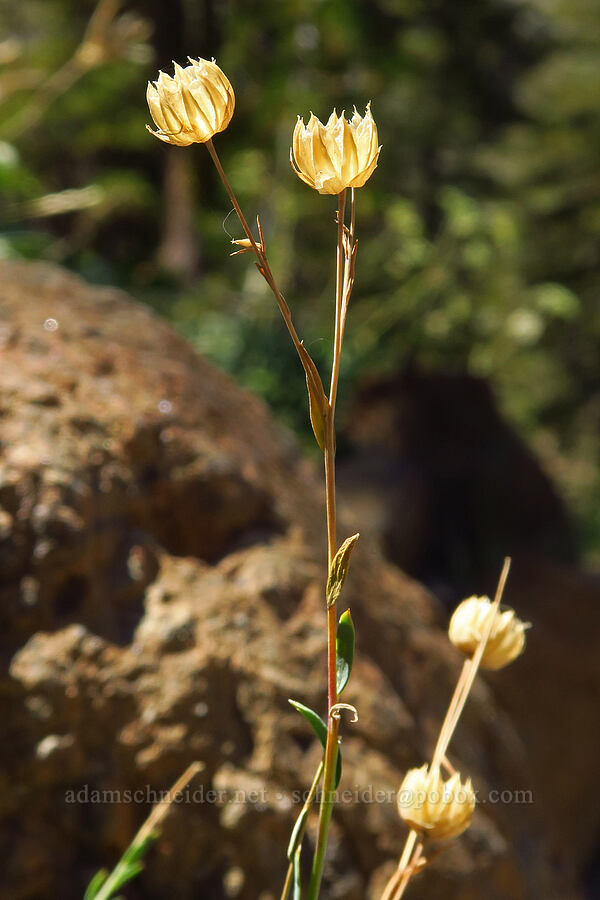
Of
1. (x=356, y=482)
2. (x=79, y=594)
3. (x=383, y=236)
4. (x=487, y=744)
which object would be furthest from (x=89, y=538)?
(x=383, y=236)

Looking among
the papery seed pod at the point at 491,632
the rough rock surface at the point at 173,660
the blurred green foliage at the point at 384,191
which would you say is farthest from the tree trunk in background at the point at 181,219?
the papery seed pod at the point at 491,632

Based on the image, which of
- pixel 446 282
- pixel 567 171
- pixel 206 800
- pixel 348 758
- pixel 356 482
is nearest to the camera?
pixel 206 800

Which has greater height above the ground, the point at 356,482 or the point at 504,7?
the point at 504,7

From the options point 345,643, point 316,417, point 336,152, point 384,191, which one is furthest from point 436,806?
point 384,191

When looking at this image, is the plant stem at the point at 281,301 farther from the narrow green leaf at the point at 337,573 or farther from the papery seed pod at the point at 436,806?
the papery seed pod at the point at 436,806

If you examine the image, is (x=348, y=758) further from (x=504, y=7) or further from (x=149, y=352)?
(x=504, y=7)

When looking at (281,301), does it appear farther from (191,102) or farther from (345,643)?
(345,643)
